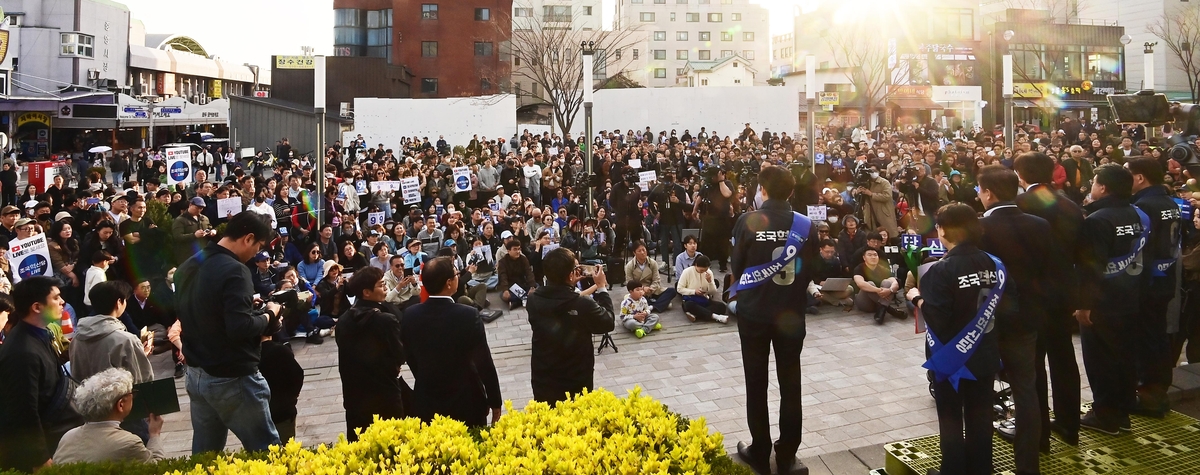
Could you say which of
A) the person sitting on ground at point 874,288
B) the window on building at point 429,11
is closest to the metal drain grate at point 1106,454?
the person sitting on ground at point 874,288

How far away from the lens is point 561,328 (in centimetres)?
439

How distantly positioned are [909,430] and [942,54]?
4319cm

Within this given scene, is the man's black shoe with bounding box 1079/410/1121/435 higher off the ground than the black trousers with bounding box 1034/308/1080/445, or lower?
lower

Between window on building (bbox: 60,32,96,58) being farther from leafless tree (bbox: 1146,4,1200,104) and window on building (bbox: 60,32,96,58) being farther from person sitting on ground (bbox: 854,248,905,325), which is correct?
leafless tree (bbox: 1146,4,1200,104)

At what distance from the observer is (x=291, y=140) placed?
95.4 ft

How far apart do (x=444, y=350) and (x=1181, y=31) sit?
167ft

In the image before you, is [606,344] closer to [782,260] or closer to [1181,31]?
[782,260]

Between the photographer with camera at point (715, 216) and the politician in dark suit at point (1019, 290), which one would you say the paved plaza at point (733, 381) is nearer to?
the politician in dark suit at point (1019, 290)

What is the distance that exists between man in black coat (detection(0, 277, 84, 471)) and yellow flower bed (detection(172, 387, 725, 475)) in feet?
4.71

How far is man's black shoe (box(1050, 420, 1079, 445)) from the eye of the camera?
15.4 feet

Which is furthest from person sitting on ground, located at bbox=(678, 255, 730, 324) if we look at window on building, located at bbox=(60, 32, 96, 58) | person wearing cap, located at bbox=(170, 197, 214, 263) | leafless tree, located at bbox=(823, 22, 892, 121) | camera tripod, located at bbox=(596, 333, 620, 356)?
window on building, located at bbox=(60, 32, 96, 58)

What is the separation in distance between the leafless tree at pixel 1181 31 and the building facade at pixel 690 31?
3350cm

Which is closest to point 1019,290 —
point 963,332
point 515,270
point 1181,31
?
point 963,332

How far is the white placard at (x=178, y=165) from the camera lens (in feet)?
40.3
